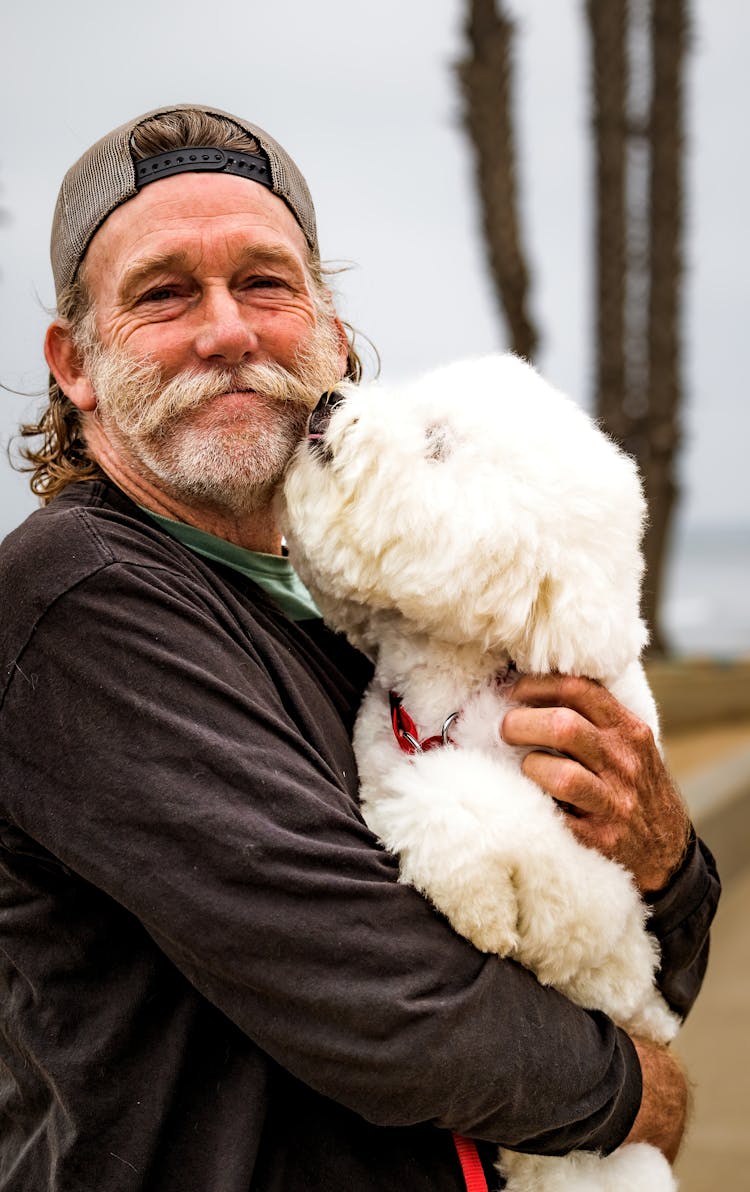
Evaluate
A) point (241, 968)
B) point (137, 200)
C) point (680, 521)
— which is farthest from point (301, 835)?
point (680, 521)

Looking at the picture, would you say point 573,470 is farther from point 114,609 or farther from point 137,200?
point 137,200

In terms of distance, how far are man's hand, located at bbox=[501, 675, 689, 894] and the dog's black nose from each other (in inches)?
21.0

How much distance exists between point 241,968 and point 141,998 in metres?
0.22

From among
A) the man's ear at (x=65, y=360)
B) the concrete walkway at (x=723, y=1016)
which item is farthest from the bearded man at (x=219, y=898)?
the concrete walkway at (x=723, y=1016)

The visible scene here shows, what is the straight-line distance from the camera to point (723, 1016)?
483cm

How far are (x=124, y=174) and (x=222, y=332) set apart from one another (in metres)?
0.34

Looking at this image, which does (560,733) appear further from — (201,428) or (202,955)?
(201,428)

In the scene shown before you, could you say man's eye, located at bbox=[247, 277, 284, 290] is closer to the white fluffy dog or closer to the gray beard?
the gray beard

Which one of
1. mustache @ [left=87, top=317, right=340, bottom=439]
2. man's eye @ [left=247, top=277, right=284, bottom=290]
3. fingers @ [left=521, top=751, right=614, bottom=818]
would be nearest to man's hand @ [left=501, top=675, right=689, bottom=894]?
fingers @ [left=521, top=751, right=614, bottom=818]

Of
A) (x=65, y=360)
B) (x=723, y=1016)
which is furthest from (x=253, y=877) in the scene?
(x=723, y=1016)

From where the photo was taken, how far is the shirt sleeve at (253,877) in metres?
1.46

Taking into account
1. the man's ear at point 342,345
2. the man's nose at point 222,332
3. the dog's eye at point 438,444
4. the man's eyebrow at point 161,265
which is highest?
the man's eyebrow at point 161,265

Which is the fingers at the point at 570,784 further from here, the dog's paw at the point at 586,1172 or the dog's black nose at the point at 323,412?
the dog's black nose at the point at 323,412

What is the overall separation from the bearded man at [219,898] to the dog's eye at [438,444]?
0.96 ft
